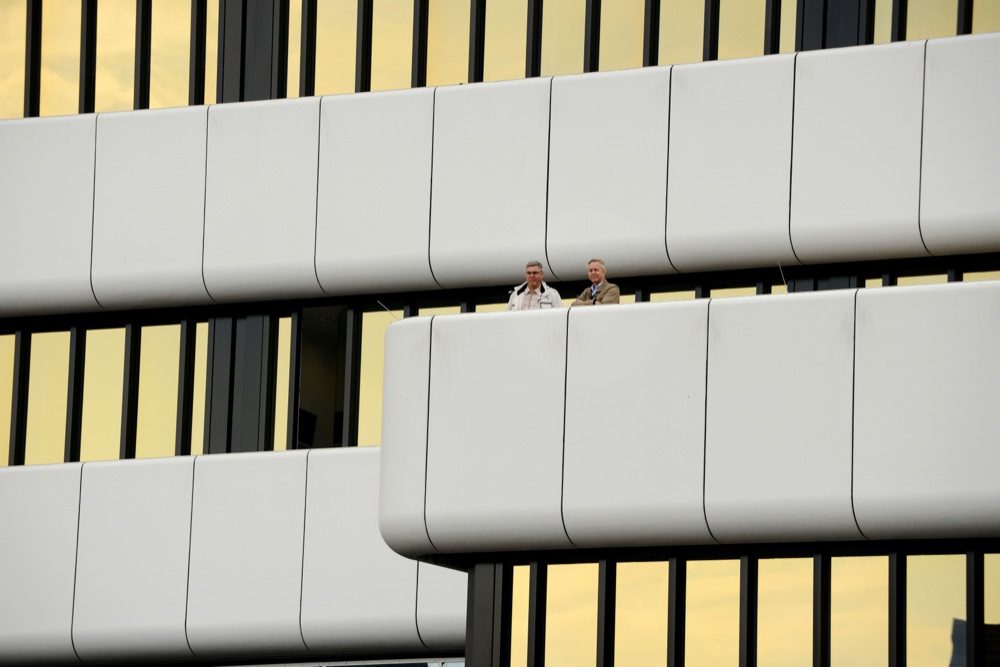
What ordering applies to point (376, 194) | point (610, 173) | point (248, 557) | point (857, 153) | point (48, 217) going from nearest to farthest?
point (857, 153) → point (610, 173) → point (248, 557) → point (376, 194) → point (48, 217)

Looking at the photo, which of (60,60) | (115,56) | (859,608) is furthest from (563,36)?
(859,608)

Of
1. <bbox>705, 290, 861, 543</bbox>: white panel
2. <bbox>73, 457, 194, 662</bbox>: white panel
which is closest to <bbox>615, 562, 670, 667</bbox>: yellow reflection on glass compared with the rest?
<bbox>705, 290, 861, 543</bbox>: white panel

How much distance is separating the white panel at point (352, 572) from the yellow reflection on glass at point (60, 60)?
263 inches

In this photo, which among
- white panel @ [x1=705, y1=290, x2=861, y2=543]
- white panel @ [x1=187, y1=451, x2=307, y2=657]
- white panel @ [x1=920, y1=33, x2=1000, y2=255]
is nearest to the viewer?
white panel @ [x1=705, y1=290, x2=861, y2=543]

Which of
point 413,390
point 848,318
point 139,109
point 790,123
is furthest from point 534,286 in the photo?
point 139,109

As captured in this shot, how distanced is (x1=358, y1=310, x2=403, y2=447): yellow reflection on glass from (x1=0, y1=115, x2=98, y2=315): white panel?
358cm

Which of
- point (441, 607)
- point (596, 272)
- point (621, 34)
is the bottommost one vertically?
point (441, 607)

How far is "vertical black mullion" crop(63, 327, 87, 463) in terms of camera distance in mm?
24422

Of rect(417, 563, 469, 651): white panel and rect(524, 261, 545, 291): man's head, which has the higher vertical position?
rect(524, 261, 545, 291): man's head

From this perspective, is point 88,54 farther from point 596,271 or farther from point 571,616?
point 571,616

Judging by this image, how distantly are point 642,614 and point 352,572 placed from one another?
16.2ft

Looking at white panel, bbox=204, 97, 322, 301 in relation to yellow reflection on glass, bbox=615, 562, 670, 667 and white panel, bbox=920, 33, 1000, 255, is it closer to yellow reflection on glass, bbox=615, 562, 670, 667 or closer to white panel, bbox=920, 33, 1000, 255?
yellow reflection on glass, bbox=615, 562, 670, 667

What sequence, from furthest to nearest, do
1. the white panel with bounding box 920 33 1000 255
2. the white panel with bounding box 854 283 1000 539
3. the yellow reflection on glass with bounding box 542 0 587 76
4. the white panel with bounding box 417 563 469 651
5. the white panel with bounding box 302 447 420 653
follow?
the yellow reflection on glass with bounding box 542 0 587 76, the white panel with bounding box 302 447 420 653, the white panel with bounding box 417 563 469 651, the white panel with bounding box 920 33 1000 255, the white panel with bounding box 854 283 1000 539

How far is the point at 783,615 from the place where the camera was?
60.3 ft
